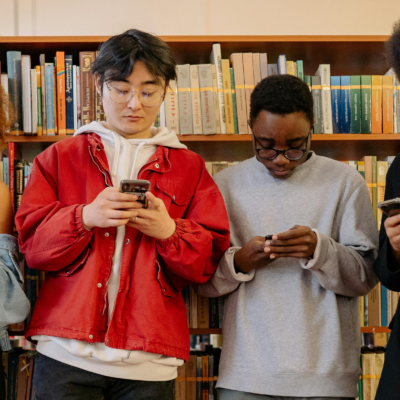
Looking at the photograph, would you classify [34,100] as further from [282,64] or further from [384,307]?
[384,307]

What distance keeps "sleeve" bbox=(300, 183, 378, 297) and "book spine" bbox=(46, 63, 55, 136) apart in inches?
43.5

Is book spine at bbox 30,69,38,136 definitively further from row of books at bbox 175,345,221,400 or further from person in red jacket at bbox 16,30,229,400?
row of books at bbox 175,345,221,400

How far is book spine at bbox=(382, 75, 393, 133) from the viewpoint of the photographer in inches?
82.4

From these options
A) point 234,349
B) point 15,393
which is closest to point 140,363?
point 234,349

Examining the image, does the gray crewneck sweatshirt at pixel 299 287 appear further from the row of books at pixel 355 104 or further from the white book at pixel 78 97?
the white book at pixel 78 97

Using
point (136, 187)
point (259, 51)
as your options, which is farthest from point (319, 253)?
point (259, 51)

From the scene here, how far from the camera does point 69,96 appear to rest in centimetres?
203

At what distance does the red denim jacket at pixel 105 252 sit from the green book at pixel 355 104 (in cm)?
78

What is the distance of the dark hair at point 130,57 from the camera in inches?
60.7

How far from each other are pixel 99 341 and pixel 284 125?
844 millimetres

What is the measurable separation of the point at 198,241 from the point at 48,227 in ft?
1.37

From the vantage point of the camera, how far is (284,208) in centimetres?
168
